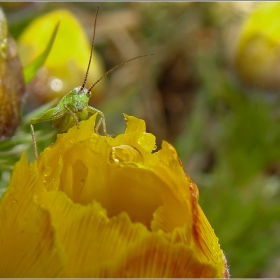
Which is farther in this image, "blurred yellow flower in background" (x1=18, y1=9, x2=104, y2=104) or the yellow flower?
→ "blurred yellow flower in background" (x1=18, y1=9, x2=104, y2=104)

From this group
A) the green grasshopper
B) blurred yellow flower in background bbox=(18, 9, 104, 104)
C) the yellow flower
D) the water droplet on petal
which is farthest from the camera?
blurred yellow flower in background bbox=(18, 9, 104, 104)

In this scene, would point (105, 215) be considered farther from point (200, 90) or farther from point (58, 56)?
point (200, 90)

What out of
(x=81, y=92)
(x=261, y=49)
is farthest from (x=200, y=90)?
(x=81, y=92)

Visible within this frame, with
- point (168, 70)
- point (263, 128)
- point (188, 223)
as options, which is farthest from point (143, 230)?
point (168, 70)

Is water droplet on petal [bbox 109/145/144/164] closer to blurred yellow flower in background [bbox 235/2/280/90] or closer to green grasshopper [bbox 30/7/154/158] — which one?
green grasshopper [bbox 30/7/154/158]

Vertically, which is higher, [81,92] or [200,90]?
[81,92]

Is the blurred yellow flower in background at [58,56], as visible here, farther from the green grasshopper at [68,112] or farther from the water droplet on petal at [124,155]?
the water droplet on petal at [124,155]

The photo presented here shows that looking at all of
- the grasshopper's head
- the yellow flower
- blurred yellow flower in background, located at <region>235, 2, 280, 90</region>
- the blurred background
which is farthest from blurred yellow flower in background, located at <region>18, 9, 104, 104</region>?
the yellow flower

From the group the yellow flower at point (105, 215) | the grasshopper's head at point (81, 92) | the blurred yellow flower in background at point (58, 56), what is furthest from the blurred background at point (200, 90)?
the yellow flower at point (105, 215)
